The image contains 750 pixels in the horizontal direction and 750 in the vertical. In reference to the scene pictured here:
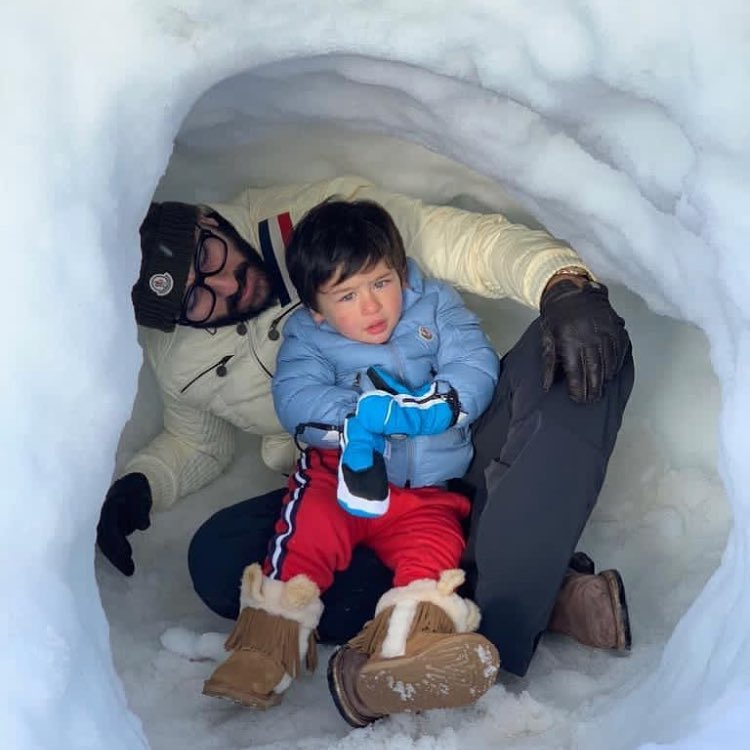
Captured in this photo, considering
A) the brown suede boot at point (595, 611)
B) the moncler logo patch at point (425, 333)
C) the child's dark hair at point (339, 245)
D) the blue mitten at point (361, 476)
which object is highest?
the child's dark hair at point (339, 245)

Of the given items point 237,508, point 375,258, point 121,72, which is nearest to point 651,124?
point 375,258

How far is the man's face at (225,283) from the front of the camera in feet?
5.71

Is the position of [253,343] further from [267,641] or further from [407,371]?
[267,641]

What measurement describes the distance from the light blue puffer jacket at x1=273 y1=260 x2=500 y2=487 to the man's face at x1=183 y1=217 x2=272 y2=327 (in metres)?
0.08

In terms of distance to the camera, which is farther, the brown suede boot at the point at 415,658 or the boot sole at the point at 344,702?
the boot sole at the point at 344,702

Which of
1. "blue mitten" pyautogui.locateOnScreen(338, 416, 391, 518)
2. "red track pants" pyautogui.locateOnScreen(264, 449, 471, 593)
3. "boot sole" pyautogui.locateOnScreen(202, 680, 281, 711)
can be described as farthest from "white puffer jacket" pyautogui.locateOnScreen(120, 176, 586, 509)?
"boot sole" pyautogui.locateOnScreen(202, 680, 281, 711)

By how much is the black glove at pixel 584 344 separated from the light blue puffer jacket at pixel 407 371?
22 cm

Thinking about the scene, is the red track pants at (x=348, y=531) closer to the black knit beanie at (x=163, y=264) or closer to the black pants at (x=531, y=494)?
the black pants at (x=531, y=494)

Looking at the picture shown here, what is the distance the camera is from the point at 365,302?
66.5 inches

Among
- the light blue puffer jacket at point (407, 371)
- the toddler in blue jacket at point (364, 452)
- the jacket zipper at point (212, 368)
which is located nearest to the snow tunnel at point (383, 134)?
the toddler in blue jacket at point (364, 452)

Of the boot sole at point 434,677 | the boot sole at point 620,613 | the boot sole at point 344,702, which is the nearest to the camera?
the boot sole at point 434,677

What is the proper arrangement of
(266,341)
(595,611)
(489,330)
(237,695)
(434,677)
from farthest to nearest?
(489,330) → (266,341) → (595,611) → (237,695) → (434,677)

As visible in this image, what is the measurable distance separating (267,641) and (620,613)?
1.74 ft

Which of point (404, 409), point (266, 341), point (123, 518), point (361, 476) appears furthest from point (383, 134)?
point (123, 518)
